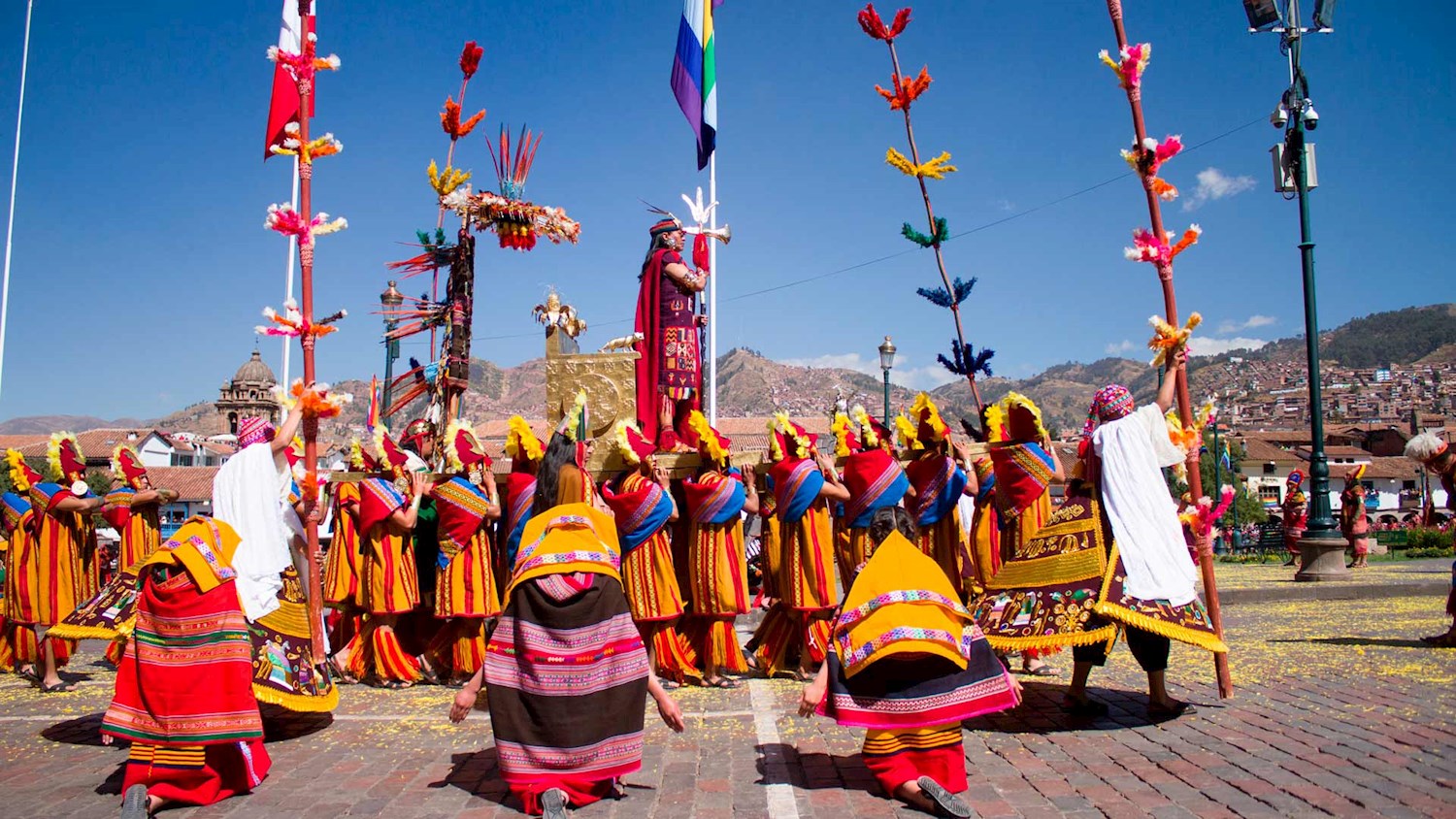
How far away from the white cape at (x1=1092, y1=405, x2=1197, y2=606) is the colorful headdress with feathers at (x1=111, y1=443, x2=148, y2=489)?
8.97 meters

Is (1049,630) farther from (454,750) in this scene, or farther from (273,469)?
(273,469)

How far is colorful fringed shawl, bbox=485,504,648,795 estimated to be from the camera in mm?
4516

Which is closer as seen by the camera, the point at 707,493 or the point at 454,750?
the point at 454,750

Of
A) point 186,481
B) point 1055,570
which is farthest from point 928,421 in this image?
point 186,481

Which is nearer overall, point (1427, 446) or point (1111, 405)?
point (1111, 405)

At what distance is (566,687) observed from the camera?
14.9ft

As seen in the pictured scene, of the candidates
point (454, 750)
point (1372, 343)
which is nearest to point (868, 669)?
point (454, 750)

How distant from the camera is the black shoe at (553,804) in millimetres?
4331

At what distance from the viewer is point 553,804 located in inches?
171

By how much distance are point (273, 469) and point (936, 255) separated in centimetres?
558

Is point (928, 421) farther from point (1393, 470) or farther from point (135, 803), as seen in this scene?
point (1393, 470)

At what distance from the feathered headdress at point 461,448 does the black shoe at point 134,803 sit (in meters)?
3.70

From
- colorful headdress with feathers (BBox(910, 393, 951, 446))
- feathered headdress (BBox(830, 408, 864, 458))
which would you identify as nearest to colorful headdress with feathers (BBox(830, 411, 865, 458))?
feathered headdress (BBox(830, 408, 864, 458))

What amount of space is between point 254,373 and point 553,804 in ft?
256
